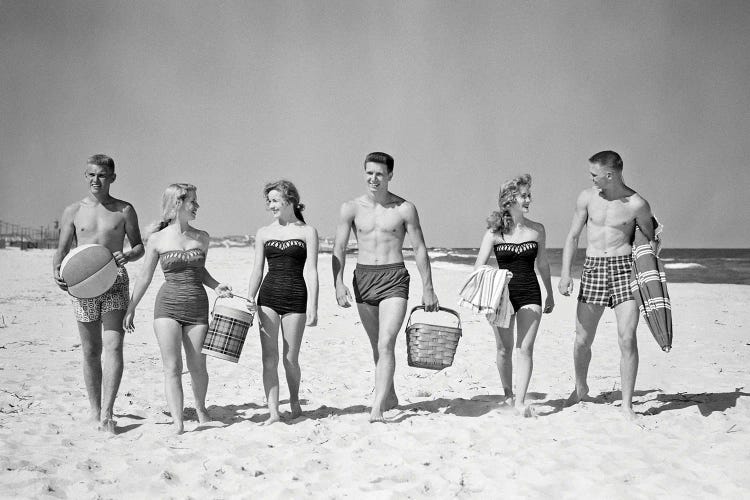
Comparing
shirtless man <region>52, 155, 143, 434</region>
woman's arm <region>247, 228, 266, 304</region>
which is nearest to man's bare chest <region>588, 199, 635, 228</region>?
woman's arm <region>247, 228, 266, 304</region>

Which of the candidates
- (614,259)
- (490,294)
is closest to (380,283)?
(490,294)

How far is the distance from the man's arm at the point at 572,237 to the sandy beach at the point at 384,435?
1.13 meters

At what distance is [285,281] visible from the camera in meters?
4.73

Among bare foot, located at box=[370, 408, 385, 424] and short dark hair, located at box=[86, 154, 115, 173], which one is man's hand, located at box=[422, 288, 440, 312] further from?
short dark hair, located at box=[86, 154, 115, 173]

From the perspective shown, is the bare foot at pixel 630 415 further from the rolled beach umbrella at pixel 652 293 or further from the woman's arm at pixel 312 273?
the woman's arm at pixel 312 273

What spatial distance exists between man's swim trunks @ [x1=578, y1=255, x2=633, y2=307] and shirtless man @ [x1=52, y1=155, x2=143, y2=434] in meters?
3.94

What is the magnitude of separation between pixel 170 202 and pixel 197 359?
4.19 feet

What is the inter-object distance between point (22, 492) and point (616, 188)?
4.91 m

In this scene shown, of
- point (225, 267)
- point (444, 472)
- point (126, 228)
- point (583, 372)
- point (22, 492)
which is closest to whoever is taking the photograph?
point (22, 492)

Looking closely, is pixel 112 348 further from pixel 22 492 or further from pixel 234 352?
pixel 22 492

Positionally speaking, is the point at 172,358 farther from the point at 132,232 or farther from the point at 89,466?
the point at 132,232

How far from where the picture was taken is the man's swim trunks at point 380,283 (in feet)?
16.0

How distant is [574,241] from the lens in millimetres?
5414

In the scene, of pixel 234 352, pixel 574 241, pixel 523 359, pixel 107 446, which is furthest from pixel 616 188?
pixel 107 446
